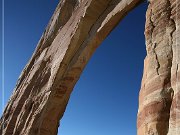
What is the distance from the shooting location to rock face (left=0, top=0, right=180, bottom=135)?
19.2 ft

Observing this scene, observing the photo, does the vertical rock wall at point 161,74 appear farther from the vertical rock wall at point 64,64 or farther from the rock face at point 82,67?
the vertical rock wall at point 64,64

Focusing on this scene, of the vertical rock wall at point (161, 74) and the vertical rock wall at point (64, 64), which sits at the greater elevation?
the vertical rock wall at point (64, 64)

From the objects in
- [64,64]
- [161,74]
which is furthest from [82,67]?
[161,74]

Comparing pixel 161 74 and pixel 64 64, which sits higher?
pixel 64 64

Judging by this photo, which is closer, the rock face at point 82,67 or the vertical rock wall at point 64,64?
the rock face at point 82,67

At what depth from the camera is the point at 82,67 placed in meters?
10.8

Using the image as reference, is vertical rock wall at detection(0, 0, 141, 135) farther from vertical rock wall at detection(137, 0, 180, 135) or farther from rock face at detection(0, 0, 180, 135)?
vertical rock wall at detection(137, 0, 180, 135)

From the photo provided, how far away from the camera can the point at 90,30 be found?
35.8ft

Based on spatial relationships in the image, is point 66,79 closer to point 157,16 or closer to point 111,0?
point 111,0

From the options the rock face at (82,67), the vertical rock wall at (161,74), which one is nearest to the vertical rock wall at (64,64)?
the rock face at (82,67)

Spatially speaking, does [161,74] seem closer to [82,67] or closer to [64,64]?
[82,67]

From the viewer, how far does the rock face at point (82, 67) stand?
5.85 meters

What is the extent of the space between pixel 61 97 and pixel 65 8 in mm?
4603

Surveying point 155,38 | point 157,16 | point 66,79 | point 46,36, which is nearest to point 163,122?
point 155,38
